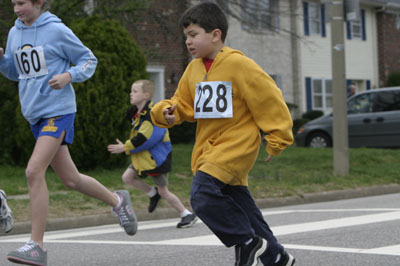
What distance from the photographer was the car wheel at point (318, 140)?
19.9 metres

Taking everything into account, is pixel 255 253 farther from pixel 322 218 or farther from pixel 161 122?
pixel 322 218

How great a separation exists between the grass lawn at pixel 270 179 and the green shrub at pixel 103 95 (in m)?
0.40

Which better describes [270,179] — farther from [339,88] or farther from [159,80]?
[159,80]

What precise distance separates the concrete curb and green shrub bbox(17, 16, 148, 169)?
3.63 meters

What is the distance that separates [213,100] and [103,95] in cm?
881

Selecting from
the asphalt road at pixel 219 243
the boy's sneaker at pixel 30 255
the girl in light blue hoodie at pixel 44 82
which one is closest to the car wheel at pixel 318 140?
the asphalt road at pixel 219 243

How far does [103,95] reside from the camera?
1300 cm

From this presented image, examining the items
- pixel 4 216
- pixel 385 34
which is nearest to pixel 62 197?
pixel 4 216

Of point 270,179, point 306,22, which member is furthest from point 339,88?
point 306,22

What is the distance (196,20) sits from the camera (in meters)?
4.47

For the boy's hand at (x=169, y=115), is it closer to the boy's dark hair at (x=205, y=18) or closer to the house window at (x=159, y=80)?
the boy's dark hair at (x=205, y=18)

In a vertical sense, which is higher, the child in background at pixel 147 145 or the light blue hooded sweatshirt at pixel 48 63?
the light blue hooded sweatshirt at pixel 48 63

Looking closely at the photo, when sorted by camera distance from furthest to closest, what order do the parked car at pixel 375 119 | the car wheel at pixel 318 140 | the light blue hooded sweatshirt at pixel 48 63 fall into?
the car wheel at pixel 318 140
the parked car at pixel 375 119
the light blue hooded sweatshirt at pixel 48 63

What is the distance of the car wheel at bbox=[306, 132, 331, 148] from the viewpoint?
65.4ft
